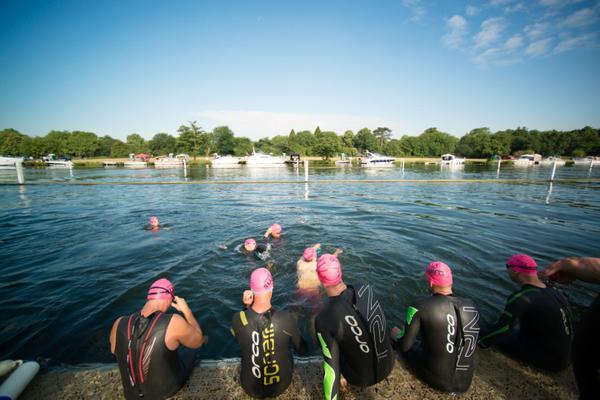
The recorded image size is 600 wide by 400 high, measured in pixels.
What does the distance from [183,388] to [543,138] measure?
137m

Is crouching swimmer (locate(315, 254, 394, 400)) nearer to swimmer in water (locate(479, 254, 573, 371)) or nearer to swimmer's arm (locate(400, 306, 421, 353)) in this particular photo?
swimmer's arm (locate(400, 306, 421, 353))

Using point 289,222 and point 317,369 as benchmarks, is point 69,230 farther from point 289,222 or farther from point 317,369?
point 317,369

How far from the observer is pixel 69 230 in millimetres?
11438

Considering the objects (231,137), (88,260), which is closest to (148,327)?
(88,260)

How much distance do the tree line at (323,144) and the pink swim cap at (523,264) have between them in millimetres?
85395

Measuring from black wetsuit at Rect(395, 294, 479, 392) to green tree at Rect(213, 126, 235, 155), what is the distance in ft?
372

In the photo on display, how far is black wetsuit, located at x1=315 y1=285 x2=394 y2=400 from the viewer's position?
9.27ft

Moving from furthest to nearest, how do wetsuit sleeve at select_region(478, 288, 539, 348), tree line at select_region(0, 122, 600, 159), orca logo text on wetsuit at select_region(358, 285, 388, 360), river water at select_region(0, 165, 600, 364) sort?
tree line at select_region(0, 122, 600, 159) < river water at select_region(0, 165, 600, 364) < wetsuit sleeve at select_region(478, 288, 539, 348) < orca logo text on wetsuit at select_region(358, 285, 388, 360)

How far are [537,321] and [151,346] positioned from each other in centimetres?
463

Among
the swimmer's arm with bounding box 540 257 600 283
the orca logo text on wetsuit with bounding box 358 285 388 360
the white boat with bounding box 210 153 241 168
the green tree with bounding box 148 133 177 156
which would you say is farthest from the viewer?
the green tree with bounding box 148 133 177 156

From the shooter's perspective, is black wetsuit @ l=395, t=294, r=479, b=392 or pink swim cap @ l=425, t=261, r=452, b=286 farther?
pink swim cap @ l=425, t=261, r=452, b=286

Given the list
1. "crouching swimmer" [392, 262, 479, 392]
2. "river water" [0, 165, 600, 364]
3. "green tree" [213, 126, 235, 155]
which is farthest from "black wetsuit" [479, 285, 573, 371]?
"green tree" [213, 126, 235, 155]

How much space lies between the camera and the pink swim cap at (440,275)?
3.01m

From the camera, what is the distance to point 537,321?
3.23 metres
